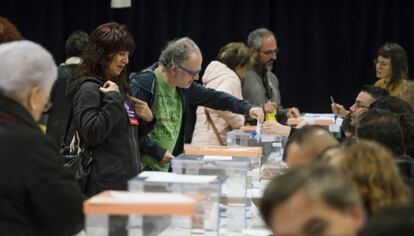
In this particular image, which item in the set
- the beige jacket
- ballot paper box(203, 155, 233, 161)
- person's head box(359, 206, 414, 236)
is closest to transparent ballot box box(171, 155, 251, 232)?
ballot paper box(203, 155, 233, 161)

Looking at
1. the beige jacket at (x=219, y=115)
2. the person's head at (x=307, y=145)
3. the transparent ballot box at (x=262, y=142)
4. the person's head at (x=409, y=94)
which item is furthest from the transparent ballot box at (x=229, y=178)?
the beige jacket at (x=219, y=115)

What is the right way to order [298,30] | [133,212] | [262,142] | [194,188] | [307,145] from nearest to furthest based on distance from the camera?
[133,212], [194,188], [307,145], [262,142], [298,30]

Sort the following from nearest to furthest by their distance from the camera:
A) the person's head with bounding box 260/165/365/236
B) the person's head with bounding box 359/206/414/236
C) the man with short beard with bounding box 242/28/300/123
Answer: the person's head with bounding box 359/206/414/236 < the person's head with bounding box 260/165/365/236 < the man with short beard with bounding box 242/28/300/123

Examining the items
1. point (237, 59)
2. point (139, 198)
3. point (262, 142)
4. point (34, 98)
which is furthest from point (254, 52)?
point (139, 198)

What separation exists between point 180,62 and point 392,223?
2.67 m

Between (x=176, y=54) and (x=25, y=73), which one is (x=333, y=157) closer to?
(x=25, y=73)

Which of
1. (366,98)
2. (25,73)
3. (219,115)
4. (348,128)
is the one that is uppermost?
(25,73)

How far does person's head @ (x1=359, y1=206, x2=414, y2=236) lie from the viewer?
4.42ft

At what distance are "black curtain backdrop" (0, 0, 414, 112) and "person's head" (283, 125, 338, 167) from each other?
530cm

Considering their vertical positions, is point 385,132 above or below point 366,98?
above

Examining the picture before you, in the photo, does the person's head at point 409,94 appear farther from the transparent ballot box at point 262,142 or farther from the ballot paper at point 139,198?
the ballot paper at point 139,198

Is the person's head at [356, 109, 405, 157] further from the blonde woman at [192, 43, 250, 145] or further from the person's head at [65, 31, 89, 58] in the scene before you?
the person's head at [65, 31, 89, 58]

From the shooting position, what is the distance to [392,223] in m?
1.37

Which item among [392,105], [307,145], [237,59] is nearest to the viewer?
[307,145]
